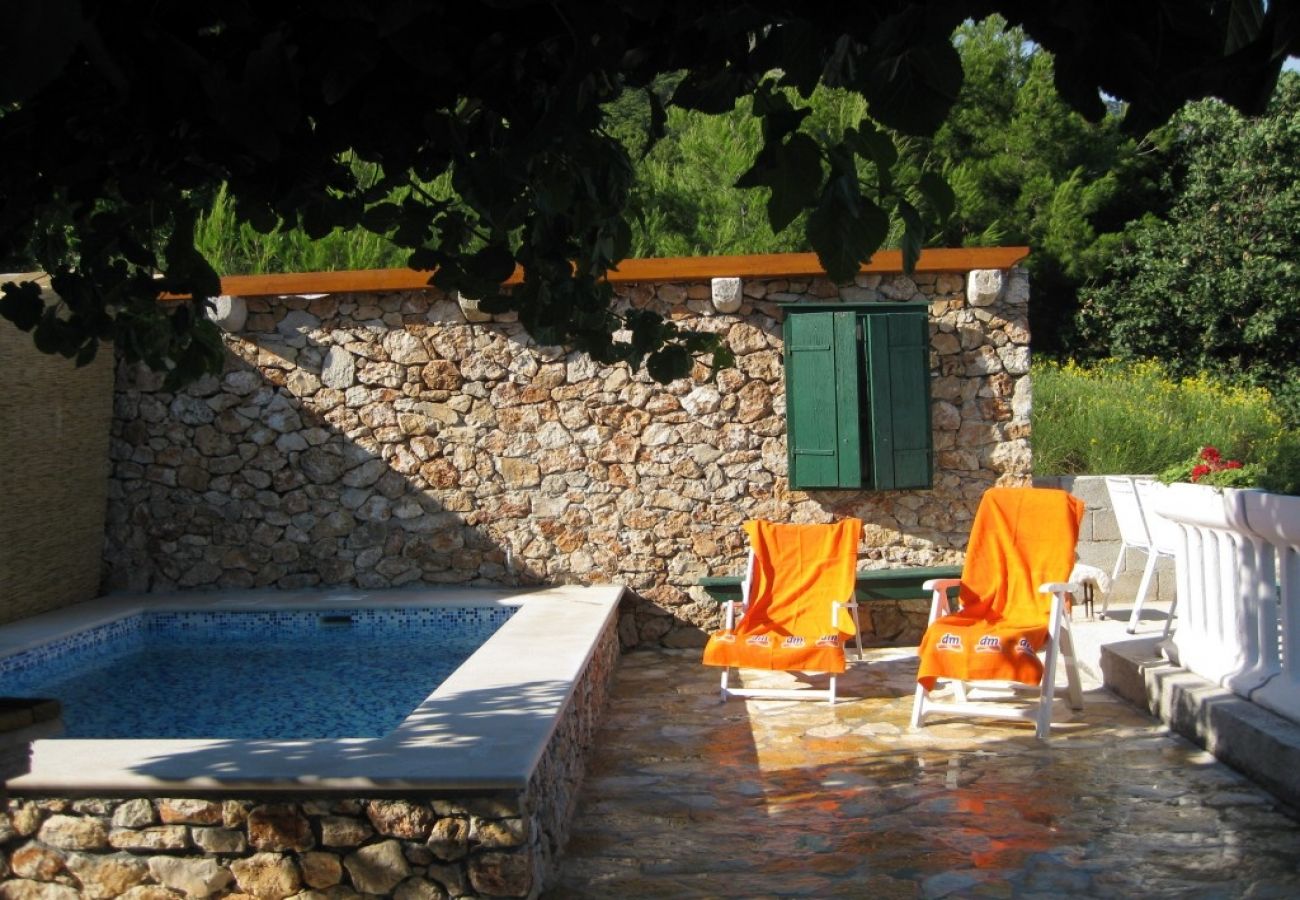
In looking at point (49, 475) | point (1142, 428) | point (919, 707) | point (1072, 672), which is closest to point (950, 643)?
point (919, 707)

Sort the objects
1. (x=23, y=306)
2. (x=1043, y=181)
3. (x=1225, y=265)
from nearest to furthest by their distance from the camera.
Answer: (x=23, y=306) < (x=1225, y=265) < (x=1043, y=181)

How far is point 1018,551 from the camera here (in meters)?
6.16

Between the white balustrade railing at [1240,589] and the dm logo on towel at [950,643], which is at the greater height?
the white balustrade railing at [1240,589]

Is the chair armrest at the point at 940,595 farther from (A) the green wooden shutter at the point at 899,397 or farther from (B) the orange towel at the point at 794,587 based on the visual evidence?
(A) the green wooden shutter at the point at 899,397

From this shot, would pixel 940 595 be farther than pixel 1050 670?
Yes

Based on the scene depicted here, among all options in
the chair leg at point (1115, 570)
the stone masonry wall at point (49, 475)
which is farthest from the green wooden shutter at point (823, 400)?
the stone masonry wall at point (49, 475)

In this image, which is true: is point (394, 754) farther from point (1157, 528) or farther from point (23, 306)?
point (1157, 528)

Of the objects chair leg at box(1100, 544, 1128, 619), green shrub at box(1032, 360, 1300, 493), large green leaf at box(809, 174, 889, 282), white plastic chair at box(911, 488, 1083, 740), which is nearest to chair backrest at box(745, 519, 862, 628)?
white plastic chair at box(911, 488, 1083, 740)

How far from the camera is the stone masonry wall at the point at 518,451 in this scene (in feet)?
26.0

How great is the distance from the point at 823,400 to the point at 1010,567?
1.90 m

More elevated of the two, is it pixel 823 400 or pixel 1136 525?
pixel 823 400

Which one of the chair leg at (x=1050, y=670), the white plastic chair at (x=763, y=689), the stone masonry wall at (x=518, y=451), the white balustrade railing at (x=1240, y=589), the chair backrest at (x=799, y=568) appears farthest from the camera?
the stone masonry wall at (x=518, y=451)

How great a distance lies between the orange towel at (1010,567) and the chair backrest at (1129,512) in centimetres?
153

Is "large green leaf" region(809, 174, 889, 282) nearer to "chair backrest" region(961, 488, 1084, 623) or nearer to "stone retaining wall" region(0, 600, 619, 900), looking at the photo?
"stone retaining wall" region(0, 600, 619, 900)
